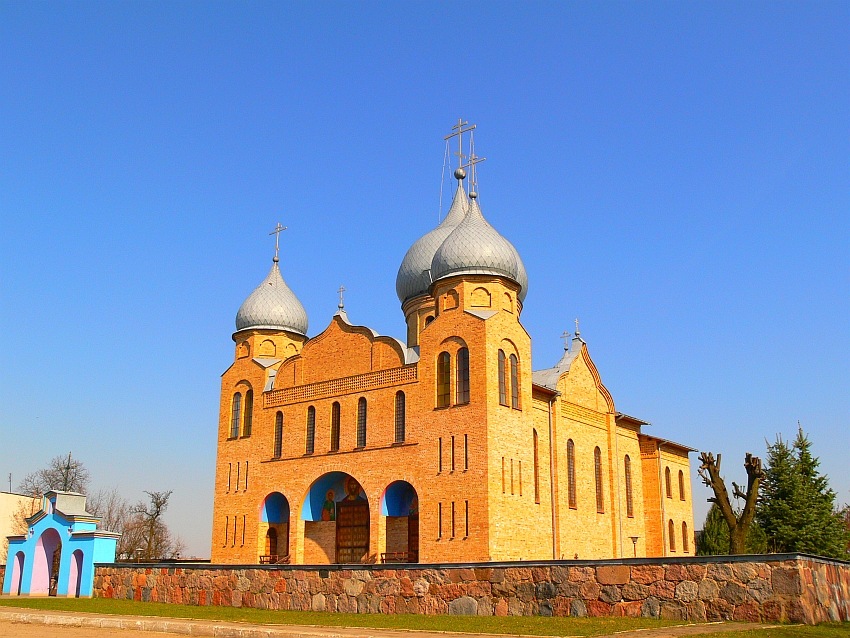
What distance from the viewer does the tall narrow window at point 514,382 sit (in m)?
26.4

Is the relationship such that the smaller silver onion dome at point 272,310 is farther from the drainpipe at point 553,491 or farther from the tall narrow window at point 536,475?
the tall narrow window at point 536,475

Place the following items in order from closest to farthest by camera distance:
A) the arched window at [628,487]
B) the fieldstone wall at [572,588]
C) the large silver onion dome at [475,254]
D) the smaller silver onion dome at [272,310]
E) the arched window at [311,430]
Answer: the fieldstone wall at [572,588] < the large silver onion dome at [475,254] < the arched window at [311,430] < the smaller silver onion dome at [272,310] < the arched window at [628,487]

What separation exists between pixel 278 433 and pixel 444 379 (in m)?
7.10

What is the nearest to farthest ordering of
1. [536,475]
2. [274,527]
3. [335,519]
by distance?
[536,475], [335,519], [274,527]

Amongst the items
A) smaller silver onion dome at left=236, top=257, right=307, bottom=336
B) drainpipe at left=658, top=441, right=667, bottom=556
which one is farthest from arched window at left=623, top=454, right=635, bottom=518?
smaller silver onion dome at left=236, top=257, right=307, bottom=336

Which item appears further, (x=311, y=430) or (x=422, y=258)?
(x=422, y=258)

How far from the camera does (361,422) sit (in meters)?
28.2

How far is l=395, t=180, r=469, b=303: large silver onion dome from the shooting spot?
32.1 m

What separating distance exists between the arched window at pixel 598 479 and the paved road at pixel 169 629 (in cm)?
1795

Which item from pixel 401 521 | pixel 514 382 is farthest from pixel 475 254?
pixel 401 521

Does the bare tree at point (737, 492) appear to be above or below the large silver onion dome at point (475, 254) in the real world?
below

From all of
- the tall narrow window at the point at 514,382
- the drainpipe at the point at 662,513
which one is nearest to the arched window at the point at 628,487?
the drainpipe at the point at 662,513

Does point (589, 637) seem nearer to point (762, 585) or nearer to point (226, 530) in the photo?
point (762, 585)

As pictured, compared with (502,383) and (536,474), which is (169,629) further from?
(536,474)
